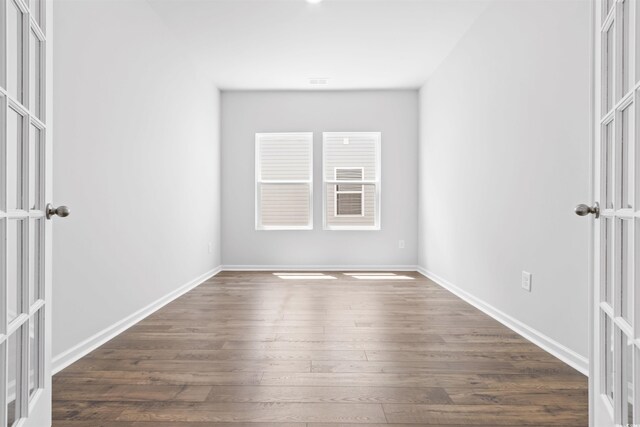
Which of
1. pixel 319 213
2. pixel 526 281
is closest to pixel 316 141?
pixel 319 213

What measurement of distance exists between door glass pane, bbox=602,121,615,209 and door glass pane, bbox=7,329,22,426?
181cm

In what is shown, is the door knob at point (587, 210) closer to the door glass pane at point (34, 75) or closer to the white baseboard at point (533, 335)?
the white baseboard at point (533, 335)

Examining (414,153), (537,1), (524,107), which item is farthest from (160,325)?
(414,153)

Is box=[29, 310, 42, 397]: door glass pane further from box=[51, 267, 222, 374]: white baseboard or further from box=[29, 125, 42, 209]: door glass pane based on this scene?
box=[51, 267, 222, 374]: white baseboard

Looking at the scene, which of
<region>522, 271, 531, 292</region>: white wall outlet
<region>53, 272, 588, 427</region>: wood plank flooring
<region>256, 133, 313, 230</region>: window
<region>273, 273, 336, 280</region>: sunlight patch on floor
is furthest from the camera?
<region>256, 133, 313, 230</region>: window

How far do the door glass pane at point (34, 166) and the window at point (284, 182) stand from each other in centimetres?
439

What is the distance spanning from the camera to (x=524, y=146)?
2.69m

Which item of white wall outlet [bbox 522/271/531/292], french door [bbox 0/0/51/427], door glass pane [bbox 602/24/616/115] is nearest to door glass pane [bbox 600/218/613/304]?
door glass pane [bbox 602/24/616/115]

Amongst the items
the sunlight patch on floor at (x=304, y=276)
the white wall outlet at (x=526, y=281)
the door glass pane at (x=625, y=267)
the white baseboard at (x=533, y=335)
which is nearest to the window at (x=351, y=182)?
the sunlight patch on floor at (x=304, y=276)

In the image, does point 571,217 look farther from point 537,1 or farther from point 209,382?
point 209,382

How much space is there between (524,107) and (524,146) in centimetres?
26

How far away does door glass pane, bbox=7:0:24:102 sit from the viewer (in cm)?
113

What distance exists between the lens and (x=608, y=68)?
4.01 ft

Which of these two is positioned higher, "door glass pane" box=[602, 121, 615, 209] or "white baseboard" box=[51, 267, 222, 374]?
"door glass pane" box=[602, 121, 615, 209]
